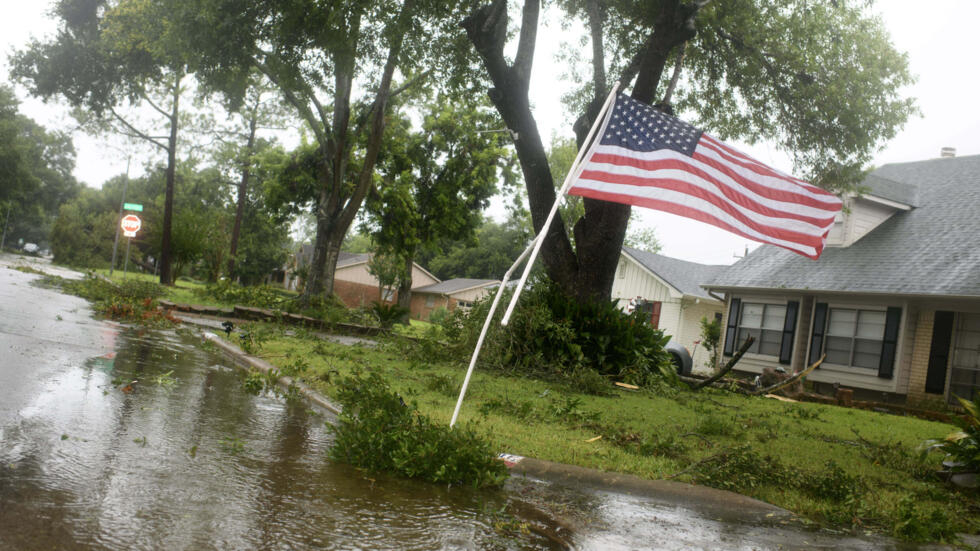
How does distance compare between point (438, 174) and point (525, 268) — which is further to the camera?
point (438, 174)

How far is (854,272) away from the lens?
19.4 meters

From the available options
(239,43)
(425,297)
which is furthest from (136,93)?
(425,297)

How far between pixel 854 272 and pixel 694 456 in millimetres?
15778

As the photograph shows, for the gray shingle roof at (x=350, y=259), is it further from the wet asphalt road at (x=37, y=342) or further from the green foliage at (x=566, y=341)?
the green foliage at (x=566, y=341)

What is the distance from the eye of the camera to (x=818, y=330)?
20188 mm

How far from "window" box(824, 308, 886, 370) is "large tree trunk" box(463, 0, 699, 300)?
9410 mm

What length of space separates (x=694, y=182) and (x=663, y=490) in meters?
3.40

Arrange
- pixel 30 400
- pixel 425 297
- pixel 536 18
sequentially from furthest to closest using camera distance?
pixel 425 297 < pixel 536 18 < pixel 30 400

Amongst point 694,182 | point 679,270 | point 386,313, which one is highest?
point 679,270

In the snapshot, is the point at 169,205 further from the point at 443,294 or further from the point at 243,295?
the point at 443,294

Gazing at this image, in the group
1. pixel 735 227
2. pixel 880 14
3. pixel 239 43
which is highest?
pixel 880 14

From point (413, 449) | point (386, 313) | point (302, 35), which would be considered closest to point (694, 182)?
point (413, 449)

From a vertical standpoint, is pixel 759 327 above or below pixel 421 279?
below

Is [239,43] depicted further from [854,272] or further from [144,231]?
[144,231]
